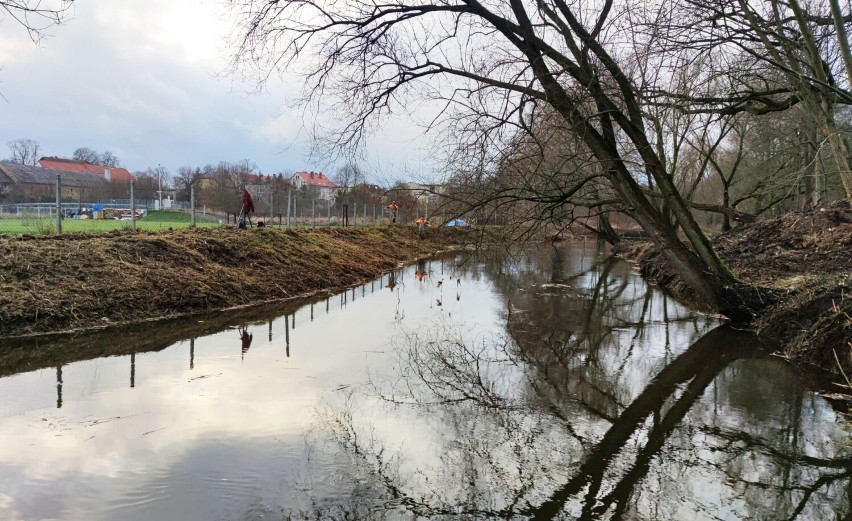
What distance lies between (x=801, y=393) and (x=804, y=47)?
16.5 feet

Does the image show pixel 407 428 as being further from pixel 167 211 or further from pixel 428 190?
pixel 167 211

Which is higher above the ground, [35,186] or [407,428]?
[35,186]

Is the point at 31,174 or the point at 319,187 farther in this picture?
the point at 319,187

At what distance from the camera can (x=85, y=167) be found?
2751 inches

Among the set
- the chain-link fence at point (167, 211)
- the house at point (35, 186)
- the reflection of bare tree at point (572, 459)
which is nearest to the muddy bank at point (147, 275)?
the chain-link fence at point (167, 211)

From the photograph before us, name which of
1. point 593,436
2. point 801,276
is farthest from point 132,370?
point 801,276

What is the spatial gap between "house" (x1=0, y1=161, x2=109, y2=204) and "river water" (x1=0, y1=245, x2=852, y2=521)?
22193 millimetres

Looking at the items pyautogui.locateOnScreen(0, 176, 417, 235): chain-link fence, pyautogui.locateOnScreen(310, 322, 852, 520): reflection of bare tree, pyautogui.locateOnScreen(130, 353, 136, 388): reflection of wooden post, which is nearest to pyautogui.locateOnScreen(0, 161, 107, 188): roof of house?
pyautogui.locateOnScreen(0, 176, 417, 235): chain-link fence

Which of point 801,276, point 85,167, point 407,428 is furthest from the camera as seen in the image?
point 85,167

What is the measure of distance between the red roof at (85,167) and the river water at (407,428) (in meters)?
72.2

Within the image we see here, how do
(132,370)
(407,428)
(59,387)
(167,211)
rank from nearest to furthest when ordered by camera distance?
1. (407,428)
2. (59,387)
3. (132,370)
4. (167,211)

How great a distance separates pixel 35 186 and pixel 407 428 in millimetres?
43761

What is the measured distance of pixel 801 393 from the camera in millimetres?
6480

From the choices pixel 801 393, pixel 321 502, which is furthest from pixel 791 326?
pixel 321 502
